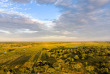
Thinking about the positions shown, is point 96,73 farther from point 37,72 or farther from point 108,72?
point 37,72

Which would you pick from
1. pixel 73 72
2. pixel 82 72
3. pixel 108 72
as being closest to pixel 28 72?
pixel 73 72

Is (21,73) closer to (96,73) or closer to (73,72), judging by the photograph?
(73,72)

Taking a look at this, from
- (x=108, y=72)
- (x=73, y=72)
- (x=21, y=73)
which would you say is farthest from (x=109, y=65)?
(x=21, y=73)

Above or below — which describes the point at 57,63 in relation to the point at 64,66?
above

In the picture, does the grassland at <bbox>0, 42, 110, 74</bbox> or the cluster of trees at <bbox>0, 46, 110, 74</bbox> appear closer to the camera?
the cluster of trees at <bbox>0, 46, 110, 74</bbox>

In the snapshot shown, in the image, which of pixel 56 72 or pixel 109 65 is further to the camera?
pixel 109 65

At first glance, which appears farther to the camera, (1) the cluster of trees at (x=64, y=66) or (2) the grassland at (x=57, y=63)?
(2) the grassland at (x=57, y=63)

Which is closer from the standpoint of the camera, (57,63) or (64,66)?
(64,66)

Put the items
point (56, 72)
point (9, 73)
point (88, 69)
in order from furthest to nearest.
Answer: point (88, 69), point (56, 72), point (9, 73)

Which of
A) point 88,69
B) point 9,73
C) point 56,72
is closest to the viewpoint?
point 9,73
